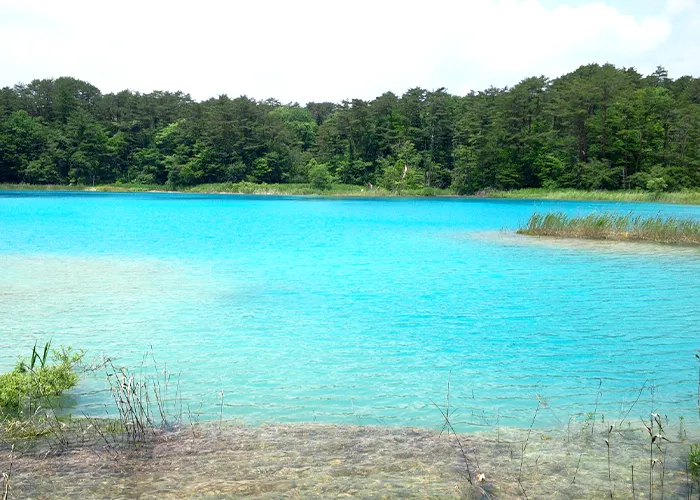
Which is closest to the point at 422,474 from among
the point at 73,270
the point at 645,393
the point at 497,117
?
the point at 645,393

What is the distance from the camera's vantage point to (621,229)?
28.7 m

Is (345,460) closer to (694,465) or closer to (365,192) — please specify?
(694,465)

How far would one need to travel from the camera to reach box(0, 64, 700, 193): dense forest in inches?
2842

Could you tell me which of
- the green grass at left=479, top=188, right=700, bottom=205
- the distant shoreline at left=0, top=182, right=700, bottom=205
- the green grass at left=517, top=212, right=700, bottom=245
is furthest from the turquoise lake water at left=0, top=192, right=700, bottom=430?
the distant shoreline at left=0, top=182, right=700, bottom=205

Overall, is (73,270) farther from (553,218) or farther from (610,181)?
(610,181)

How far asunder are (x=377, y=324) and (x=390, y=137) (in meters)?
79.4

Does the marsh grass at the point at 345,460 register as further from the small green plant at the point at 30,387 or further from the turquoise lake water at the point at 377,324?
the turquoise lake water at the point at 377,324

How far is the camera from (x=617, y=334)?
1112cm

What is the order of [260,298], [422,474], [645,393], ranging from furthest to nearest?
1. [260,298]
2. [645,393]
3. [422,474]

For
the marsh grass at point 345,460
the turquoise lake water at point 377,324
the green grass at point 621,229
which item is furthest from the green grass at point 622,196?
the marsh grass at point 345,460

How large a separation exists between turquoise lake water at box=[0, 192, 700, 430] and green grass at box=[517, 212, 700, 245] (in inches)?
124

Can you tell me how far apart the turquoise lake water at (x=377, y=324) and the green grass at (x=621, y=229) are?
315 centimetres

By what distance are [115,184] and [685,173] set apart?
78455 millimetres

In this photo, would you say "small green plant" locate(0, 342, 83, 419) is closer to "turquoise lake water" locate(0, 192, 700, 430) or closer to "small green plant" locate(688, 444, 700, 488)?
"turquoise lake water" locate(0, 192, 700, 430)
